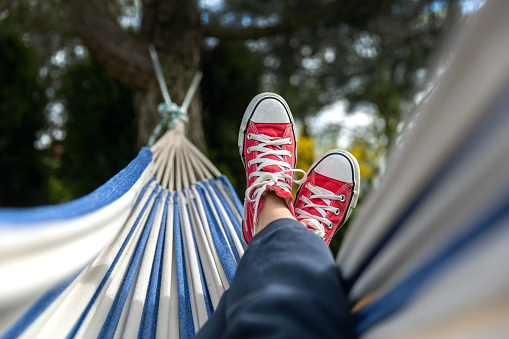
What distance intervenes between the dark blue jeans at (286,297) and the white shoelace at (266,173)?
0.28 meters

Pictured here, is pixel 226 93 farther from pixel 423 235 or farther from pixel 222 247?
pixel 423 235

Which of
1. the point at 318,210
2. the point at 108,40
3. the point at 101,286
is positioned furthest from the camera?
the point at 108,40

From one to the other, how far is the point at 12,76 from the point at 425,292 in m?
3.48

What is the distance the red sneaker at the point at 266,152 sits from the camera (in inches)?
37.3

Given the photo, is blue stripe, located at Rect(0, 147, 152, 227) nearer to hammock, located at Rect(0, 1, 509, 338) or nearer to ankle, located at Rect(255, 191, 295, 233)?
hammock, located at Rect(0, 1, 509, 338)

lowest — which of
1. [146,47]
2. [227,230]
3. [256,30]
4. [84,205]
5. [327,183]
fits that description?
[84,205]

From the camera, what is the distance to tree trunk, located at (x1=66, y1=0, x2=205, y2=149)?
2014mm

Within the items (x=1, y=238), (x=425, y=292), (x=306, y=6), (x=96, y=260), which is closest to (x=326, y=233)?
→ (x=96, y=260)

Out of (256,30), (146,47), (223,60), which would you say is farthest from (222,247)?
(223,60)

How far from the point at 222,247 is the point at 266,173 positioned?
0.68ft

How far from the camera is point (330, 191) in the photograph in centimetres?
116

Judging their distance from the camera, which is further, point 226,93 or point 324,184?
point 226,93

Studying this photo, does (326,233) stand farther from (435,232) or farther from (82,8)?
(82,8)

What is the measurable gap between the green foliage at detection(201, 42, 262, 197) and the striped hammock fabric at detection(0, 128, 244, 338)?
1.43 m
